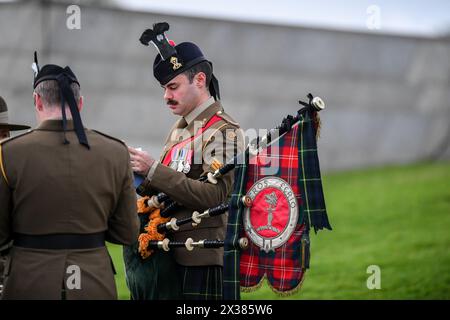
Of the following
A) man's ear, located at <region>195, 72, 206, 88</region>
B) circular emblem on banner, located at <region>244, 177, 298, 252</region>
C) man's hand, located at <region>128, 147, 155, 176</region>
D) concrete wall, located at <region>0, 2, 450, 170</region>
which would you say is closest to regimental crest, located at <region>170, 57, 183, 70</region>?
man's ear, located at <region>195, 72, 206, 88</region>

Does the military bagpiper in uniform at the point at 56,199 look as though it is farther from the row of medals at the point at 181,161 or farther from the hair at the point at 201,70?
the hair at the point at 201,70

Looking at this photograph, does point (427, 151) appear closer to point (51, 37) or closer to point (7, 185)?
point (51, 37)

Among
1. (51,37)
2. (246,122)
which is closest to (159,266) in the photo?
(51,37)

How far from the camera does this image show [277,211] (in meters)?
5.00

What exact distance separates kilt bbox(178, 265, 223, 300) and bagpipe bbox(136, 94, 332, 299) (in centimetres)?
27

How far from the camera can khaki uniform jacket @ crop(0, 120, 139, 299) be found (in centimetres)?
432

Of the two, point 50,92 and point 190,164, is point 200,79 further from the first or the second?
point 50,92

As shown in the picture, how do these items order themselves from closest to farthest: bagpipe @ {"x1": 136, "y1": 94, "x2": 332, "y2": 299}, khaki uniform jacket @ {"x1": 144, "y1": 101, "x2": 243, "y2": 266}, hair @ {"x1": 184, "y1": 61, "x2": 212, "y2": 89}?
1. bagpipe @ {"x1": 136, "y1": 94, "x2": 332, "y2": 299}
2. khaki uniform jacket @ {"x1": 144, "y1": 101, "x2": 243, "y2": 266}
3. hair @ {"x1": 184, "y1": 61, "x2": 212, "y2": 89}

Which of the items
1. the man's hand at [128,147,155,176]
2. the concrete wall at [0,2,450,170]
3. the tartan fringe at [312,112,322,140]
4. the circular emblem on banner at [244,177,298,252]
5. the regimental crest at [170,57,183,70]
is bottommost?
the circular emblem on banner at [244,177,298,252]

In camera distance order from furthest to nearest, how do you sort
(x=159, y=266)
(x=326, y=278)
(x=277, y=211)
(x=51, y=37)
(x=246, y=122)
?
1. (x=246, y=122)
2. (x=51, y=37)
3. (x=326, y=278)
4. (x=159, y=266)
5. (x=277, y=211)

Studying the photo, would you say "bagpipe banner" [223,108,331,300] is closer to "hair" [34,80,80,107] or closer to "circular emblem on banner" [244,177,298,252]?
"circular emblem on banner" [244,177,298,252]

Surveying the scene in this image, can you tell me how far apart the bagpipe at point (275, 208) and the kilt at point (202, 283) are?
269mm

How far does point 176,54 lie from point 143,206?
0.96 meters

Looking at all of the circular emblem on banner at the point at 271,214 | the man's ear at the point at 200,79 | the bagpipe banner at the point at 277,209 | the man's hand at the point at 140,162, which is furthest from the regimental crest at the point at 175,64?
the circular emblem on banner at the point at 271,214
